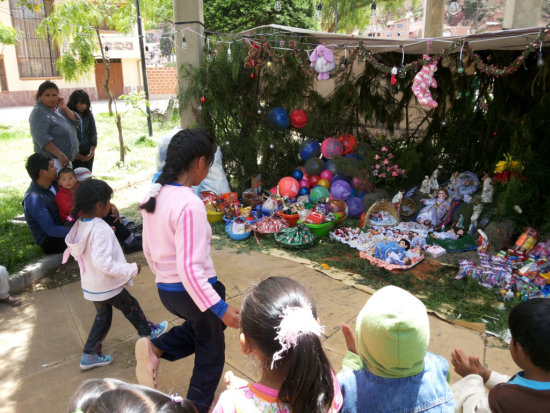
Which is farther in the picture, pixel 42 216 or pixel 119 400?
pixel 42 216

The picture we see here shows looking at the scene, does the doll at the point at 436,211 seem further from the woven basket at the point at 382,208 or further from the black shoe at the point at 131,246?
the black shoe at the point at 131,246

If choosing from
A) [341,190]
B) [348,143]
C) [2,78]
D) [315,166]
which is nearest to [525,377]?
[341,190]

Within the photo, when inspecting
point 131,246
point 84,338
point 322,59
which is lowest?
point 84,338

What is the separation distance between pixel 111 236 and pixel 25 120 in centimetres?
1436

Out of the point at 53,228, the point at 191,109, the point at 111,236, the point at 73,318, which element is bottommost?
the point at 73,318

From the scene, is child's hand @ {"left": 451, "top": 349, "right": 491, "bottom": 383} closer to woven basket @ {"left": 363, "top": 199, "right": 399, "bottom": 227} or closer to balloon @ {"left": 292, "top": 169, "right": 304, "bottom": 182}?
woven basket @ {"left": 363, "top": 199, "right": 399, "bottom": 227}

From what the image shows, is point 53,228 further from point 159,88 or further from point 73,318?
point 159,88

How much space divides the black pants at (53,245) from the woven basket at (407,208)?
4154 millimetres

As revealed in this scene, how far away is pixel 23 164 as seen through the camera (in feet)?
29.0

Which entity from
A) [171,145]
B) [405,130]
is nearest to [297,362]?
[171,145]

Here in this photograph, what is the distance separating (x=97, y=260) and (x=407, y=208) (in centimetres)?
421

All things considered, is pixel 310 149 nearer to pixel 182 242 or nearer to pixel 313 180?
pixel 313 180

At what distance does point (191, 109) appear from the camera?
6902mm

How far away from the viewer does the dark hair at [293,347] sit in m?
1.26
